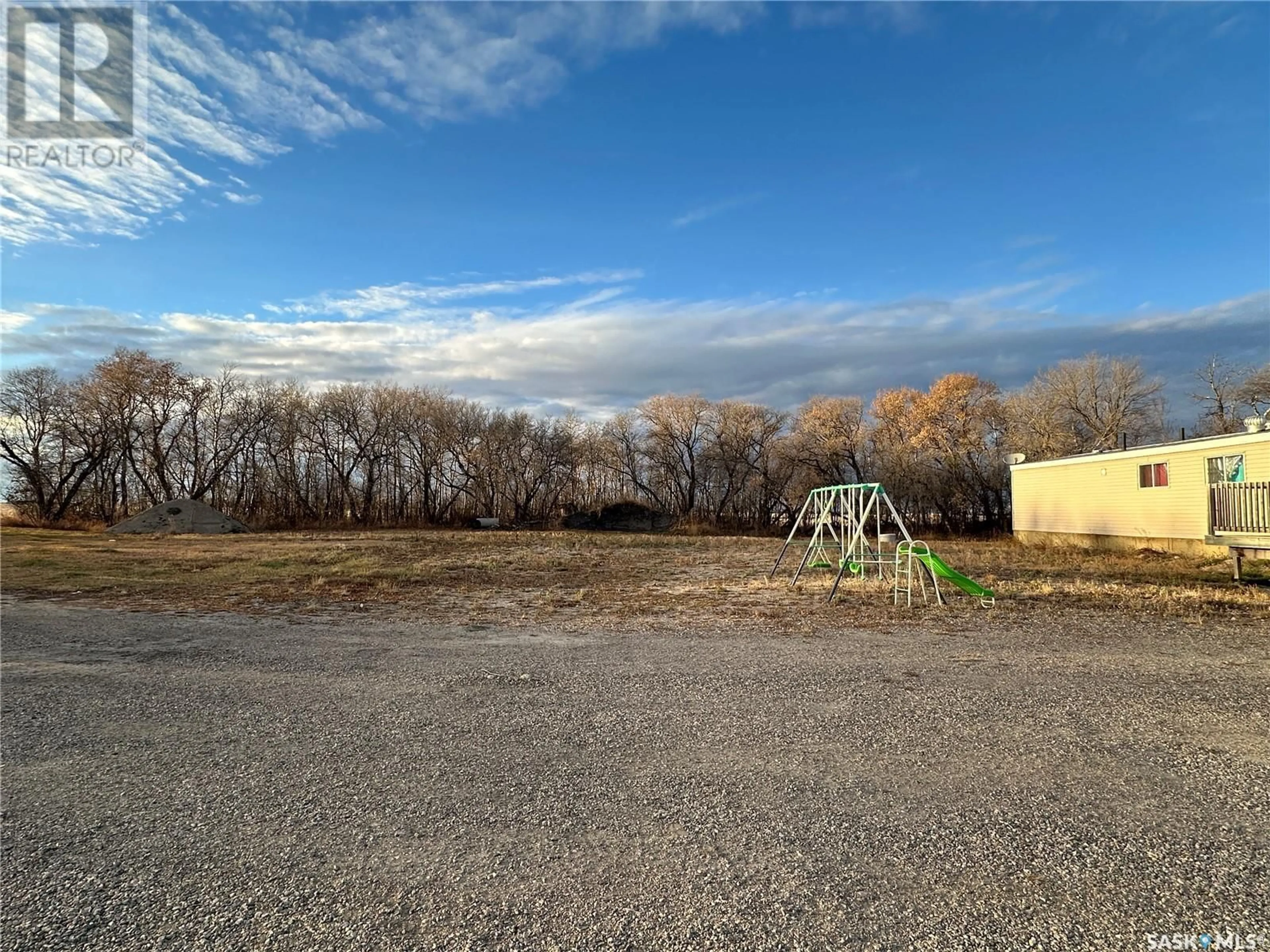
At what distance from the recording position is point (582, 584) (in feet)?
41.1

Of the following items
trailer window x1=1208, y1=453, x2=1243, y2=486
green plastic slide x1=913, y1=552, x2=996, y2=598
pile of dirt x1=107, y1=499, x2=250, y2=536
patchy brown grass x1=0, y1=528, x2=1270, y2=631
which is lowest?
patchy brown grass x1=0, y1=528, x2=1270, y2=631

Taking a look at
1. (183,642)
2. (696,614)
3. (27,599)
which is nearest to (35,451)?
(27,599)

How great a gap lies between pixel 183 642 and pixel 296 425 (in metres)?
33.8

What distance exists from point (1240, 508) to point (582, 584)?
527 inches

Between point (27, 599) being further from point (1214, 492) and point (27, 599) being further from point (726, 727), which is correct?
point (1214, 492)

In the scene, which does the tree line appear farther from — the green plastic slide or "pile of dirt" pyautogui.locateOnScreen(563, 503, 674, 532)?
the green plastic slide

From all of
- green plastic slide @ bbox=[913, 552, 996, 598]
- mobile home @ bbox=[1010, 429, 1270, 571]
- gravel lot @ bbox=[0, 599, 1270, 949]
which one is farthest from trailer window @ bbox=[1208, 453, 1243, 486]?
gravel lot @ bbox=[0, 599, 1270, 949]

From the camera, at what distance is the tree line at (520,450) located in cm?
3344

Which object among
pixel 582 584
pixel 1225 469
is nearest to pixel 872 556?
pixel 582 584

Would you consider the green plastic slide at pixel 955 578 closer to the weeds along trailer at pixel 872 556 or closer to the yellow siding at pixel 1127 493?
the weeds along trailer at pixel 872 556

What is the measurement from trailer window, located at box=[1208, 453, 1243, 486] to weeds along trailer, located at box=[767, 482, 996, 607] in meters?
7.99

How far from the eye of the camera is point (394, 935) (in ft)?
7.13

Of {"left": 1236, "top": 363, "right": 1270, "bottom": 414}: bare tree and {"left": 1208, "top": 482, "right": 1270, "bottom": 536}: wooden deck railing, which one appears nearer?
{"left": 1208, "top": 482, "right": 1270, "bottom": 536}: wooden deck railing

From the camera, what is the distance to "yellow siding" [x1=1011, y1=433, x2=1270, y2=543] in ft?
52.1
